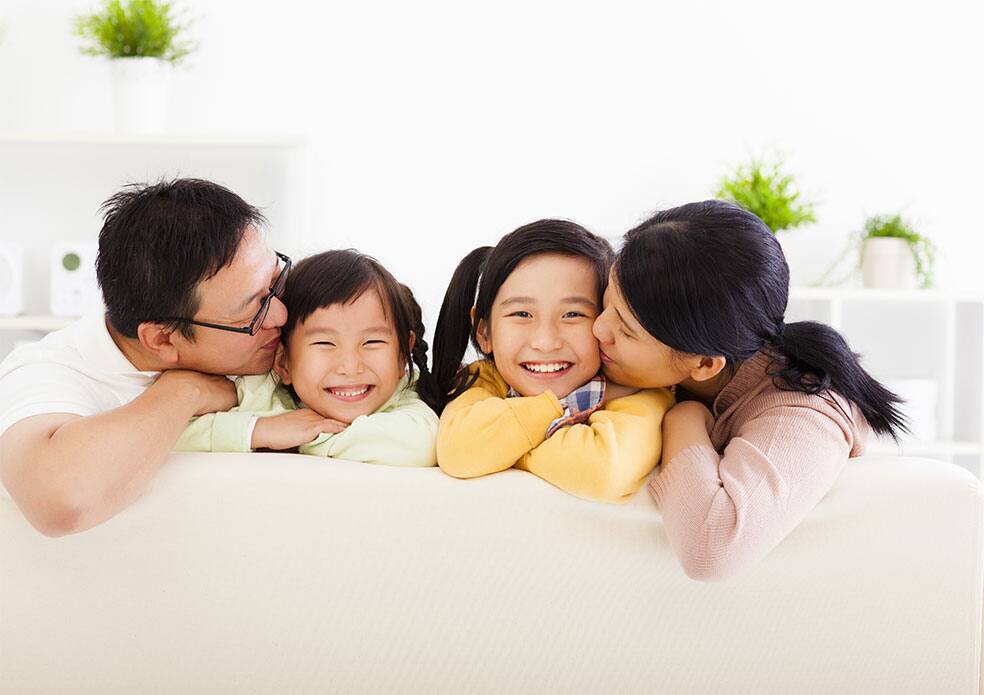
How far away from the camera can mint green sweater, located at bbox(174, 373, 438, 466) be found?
119 cm

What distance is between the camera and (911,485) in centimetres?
106

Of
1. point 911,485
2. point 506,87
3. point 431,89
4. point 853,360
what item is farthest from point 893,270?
point 911,485

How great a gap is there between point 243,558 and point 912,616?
0.72 m

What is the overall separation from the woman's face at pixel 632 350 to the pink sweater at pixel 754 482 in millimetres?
131

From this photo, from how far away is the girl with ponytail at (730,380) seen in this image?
40.2 inches


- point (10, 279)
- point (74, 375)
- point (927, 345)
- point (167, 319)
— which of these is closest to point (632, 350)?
point (167, 319)

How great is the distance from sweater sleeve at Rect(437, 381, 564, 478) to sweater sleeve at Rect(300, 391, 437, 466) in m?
0.03

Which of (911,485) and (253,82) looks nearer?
(911,485)

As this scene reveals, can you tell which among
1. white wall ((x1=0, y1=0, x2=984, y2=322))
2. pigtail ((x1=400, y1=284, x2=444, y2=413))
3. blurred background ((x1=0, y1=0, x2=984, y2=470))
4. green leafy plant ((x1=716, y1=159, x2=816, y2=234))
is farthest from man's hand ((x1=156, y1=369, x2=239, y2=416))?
green leafy plant ((x1=716, y1=159, x2=816, y2=234))

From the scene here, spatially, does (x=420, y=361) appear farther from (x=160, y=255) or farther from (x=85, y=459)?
(x=85, y=459)

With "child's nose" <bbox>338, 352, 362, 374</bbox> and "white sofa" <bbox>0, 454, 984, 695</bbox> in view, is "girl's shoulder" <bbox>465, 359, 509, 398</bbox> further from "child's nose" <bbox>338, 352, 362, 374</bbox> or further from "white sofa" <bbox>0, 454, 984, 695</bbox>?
"white sofa" <bbox>0, 454, 984, 695</bbox>

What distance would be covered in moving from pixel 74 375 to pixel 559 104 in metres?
2.38

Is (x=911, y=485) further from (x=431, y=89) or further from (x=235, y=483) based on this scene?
(x=431, y=89)

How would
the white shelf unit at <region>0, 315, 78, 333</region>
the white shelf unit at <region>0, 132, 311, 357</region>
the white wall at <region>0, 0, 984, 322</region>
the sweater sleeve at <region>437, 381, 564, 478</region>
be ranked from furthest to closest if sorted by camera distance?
the white wall at <region>0, 0, 984, 322</region> → the white shelf unit at <region>0, 132, 311, 357</region> → the white shelf unit at <region>0, 315, 78, 333</region> → the sweater sleeve at <region>437, 381, 564, 478</region>
